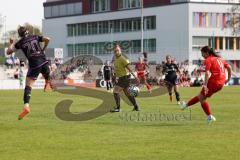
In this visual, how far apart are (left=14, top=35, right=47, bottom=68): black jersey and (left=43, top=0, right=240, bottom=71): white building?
77.1 metres

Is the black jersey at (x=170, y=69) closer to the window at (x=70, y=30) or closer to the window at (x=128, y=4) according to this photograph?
the window at (x=128, y=4)

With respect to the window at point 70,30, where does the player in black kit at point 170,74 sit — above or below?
below

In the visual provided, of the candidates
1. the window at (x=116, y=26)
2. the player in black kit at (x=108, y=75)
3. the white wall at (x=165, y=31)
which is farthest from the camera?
the window at (x=116, y=26)

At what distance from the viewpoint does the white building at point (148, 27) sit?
96931 millimetres

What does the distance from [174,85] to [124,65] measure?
22.1 ft

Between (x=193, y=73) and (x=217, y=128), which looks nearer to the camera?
(x=217, y=128)

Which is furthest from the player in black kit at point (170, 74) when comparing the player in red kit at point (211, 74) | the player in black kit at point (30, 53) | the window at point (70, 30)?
the window at point (70, 30)

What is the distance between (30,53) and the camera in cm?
1814

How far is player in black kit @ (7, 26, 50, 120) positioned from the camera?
1794 cm

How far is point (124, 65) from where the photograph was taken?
23.6 m

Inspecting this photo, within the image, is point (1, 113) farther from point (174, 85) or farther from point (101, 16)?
point (101, 16)

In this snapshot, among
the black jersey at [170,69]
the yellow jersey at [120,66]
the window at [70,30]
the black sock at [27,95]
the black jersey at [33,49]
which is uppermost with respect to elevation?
the window at [70,30]

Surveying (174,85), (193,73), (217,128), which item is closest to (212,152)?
(217,128)

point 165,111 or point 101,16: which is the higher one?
point 101,16
